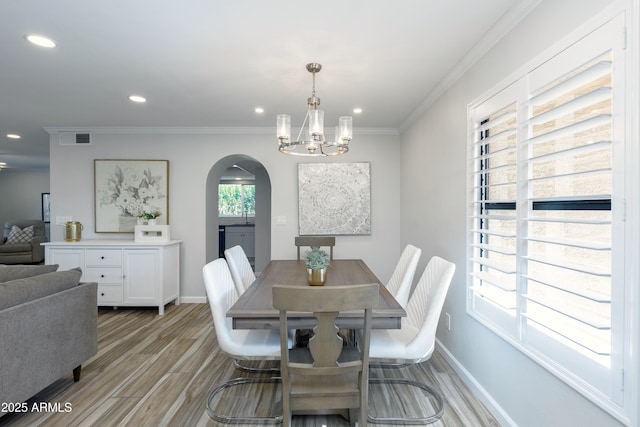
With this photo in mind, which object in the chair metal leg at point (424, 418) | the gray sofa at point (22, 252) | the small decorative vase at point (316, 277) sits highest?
the small decorative vase at point (316, 277)

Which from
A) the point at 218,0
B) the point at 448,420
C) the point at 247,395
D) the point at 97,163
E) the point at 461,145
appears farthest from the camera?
the point at 97,163

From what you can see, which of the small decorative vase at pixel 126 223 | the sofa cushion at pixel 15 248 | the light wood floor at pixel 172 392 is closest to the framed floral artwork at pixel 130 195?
the small decorative vase at pixel 126 223

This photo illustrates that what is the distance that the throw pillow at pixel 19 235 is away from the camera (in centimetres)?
679

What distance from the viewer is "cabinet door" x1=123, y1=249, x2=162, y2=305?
4.01 metres

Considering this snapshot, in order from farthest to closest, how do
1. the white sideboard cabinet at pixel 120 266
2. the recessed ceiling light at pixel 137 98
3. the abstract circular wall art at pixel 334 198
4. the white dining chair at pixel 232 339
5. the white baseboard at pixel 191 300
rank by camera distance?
1. the white baseboard at pixel 191 300
2. the abstract circular wall art at pixel 334 198
3. the white sideboard cabinet at pixel 120 266
4. the recessed ceiling light at pixel 137 98
5. the white dining chair at pixel 232 339

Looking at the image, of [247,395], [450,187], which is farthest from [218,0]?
[247,395]

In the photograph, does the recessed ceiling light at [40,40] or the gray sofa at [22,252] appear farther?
the gray sofa at [22,252]

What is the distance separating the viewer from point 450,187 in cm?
271

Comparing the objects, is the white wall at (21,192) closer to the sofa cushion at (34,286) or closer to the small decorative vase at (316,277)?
the sofa cushion at (34,286)

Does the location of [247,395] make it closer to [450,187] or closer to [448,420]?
[448,420]

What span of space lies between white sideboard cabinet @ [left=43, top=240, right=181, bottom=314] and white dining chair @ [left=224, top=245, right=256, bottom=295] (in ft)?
4.93

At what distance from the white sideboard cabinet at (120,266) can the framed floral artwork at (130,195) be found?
0.52 m

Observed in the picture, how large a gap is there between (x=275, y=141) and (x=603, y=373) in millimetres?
3958

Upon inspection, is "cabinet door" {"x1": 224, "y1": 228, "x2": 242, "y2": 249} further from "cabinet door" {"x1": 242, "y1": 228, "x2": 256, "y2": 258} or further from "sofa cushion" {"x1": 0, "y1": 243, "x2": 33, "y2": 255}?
"sofa cushion" {"x1": 0, "y1": 243, "x2": 33, "y2": 255}
